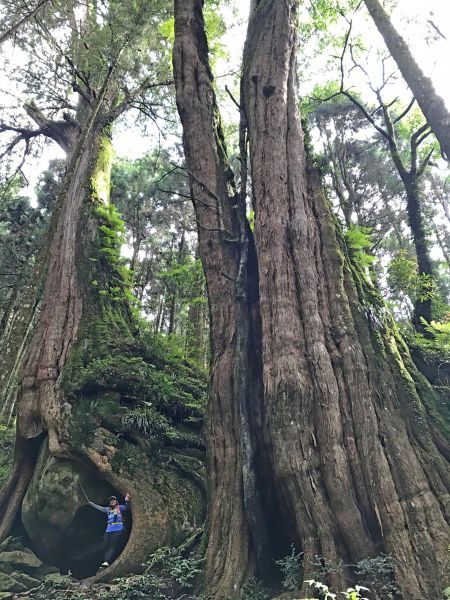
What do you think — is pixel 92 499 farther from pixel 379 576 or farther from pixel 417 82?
pixel 417 82

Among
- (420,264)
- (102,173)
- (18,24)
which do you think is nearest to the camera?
(18,24)

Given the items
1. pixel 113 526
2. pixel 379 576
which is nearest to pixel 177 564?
pixel 113 526

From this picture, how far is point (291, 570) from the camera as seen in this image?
14.6 ft

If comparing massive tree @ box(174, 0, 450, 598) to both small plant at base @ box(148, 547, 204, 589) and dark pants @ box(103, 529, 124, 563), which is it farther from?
dark pants @ box(103, 529, 124, 563)

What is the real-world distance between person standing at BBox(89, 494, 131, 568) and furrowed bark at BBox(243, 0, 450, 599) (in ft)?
8.24

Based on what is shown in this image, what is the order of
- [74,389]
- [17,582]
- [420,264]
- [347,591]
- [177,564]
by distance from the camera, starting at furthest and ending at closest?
[420,264]
[74,389]
[17,582]
[177,564]
[347,591]

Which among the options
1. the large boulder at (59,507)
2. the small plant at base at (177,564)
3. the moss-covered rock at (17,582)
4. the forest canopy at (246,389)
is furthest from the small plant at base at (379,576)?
the moss-covered rock at (17,582)

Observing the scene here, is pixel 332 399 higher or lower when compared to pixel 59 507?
higher

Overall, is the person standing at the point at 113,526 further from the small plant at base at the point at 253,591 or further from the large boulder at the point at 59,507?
the small plant at base at the point at 253,591

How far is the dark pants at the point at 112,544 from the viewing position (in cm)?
626

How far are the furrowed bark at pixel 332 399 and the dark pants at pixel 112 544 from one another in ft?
9.10

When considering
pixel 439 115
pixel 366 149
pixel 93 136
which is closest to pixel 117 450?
pixel 439 115

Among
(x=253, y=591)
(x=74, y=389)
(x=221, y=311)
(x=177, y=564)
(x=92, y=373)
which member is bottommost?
(x=253, y=591)

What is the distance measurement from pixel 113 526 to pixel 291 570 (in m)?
2.75
